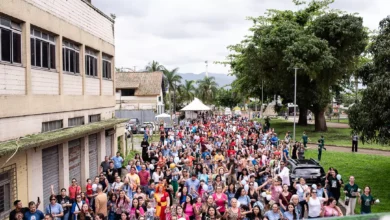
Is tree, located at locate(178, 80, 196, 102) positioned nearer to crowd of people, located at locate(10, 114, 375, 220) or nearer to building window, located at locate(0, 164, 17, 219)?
crowd of people, located at locate(10, 114, 375, 220)

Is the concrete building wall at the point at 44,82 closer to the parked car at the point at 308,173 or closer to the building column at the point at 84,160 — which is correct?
the building column at the point at 84,160

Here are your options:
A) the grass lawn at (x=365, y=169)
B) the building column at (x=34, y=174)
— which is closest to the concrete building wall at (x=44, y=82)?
the building column at (x=34, y=174)

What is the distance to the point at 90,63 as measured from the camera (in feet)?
65.9

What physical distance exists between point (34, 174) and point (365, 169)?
16106mm

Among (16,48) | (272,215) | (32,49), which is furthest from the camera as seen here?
(32,49)

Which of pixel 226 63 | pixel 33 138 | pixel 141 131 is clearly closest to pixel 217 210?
pixel 33 138

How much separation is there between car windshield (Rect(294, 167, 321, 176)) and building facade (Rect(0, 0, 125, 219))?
747 cm

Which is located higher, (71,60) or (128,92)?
(71,60)

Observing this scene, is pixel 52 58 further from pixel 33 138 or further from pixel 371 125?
pixel 371 125

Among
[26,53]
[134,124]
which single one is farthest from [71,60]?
[134,124]

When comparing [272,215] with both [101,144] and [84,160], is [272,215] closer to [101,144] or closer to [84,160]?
[84,160]

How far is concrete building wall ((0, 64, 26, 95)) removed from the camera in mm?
11188

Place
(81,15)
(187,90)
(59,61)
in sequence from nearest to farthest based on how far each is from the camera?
(59,61) < (81,15) < (187,90)

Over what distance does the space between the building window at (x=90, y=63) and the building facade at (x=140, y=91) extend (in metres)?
37.4
